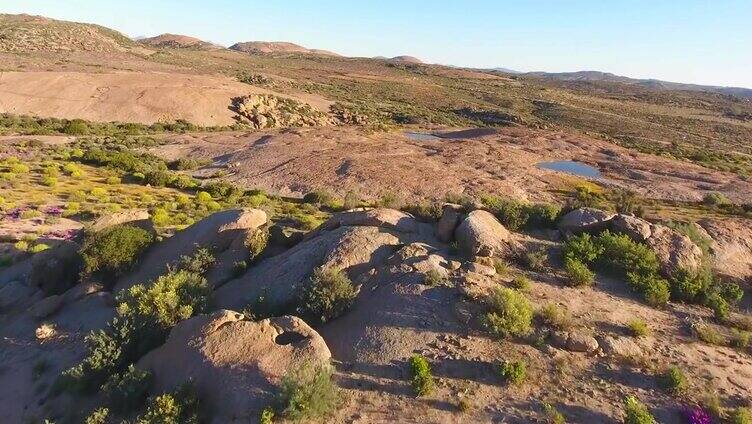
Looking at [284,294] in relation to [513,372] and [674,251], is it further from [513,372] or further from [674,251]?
[674,251]

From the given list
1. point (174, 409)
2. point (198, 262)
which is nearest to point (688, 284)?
point (174, 409)

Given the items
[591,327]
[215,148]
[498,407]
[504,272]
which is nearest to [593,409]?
[498,407]

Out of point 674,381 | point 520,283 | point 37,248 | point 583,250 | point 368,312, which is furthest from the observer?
point 37,248

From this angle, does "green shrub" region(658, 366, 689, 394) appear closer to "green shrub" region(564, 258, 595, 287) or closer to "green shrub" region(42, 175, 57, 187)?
"green shrub" region(564, 258, 595, 287)

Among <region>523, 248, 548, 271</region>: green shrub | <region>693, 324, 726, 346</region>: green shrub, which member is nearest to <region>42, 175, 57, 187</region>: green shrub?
<region>523, 248, 548, 271</region>: green shrub

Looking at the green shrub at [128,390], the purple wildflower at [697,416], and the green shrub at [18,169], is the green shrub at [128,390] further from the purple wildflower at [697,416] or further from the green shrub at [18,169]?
the green shrub at [18,169]

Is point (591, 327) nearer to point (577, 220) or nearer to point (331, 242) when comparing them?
Result: point (577, 220)
